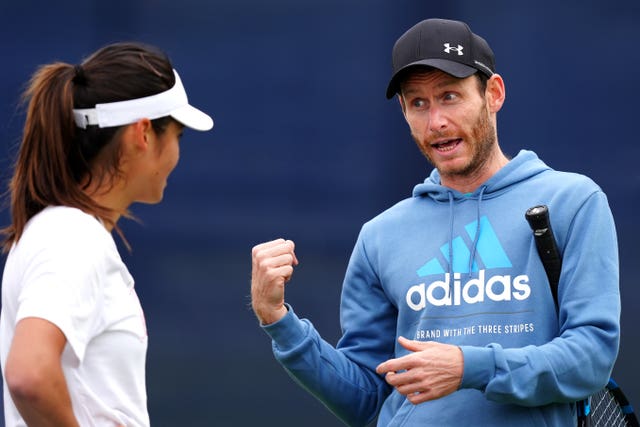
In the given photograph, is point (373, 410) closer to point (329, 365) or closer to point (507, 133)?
point (329, 365)

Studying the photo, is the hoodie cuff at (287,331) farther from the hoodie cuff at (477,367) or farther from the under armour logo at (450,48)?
the under armour logo at (450,48)

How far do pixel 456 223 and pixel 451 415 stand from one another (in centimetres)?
45

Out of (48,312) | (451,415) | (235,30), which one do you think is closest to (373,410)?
(451,415)

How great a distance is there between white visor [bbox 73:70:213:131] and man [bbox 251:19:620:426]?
0.51 metres

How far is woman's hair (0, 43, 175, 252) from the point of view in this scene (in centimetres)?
211

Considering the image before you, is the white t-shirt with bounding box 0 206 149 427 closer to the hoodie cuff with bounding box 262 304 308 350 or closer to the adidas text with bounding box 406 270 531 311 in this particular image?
the hoodie cuff with bounding box 262 304 308 350

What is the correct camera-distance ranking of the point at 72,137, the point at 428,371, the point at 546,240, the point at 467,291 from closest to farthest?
1. the point at 72,137
2. the point at 428,371
3. the point at 546,240
4. the point at 467,291

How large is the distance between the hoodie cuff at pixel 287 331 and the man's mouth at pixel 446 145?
516mm

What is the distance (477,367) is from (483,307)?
0.21 metres

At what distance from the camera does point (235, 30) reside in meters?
4.27

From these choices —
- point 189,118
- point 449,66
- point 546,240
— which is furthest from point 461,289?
point 189,118

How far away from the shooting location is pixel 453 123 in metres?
2.79

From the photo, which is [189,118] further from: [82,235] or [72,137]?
[82,235]

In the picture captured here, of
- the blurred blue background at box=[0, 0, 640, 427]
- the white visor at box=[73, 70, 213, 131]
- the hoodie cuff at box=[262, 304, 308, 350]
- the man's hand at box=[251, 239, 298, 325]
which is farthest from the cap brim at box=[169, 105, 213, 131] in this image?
the blurred blue background at box=[0, 0, 640, 427]
